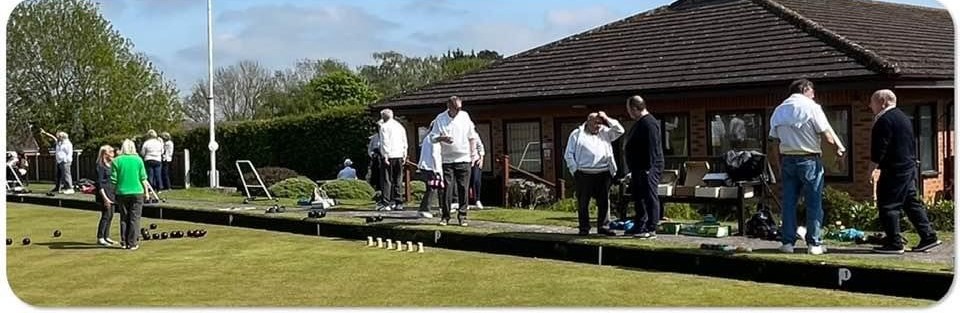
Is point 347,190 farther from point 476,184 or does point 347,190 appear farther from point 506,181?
point 476,184

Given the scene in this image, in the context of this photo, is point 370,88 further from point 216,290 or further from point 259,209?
point 216,290

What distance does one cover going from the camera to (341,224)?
14.9 meters

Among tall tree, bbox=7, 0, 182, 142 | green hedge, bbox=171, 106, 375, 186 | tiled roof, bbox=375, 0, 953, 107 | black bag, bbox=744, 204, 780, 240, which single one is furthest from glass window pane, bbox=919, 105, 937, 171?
tall tree, bbox=7, 0, 182, 142

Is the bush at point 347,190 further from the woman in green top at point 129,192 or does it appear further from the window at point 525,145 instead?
the woman in green top at point 129,192

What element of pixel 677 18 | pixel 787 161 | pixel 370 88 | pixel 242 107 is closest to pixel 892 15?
pixel 677 18

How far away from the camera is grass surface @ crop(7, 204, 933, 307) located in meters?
9.10

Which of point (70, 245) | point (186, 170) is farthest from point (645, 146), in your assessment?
point (186, 170)

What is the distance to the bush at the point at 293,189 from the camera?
2245 cm

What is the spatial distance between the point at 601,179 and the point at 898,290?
399 centimetres

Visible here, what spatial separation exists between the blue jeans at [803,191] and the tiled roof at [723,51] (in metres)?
7.91

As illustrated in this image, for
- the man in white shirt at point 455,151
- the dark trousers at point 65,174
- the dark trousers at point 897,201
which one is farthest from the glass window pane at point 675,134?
the dark trousers at point 65,174

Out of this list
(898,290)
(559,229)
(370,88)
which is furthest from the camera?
(370,88)

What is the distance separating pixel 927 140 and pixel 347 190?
32.2ft

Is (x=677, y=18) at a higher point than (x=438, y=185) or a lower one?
higher
